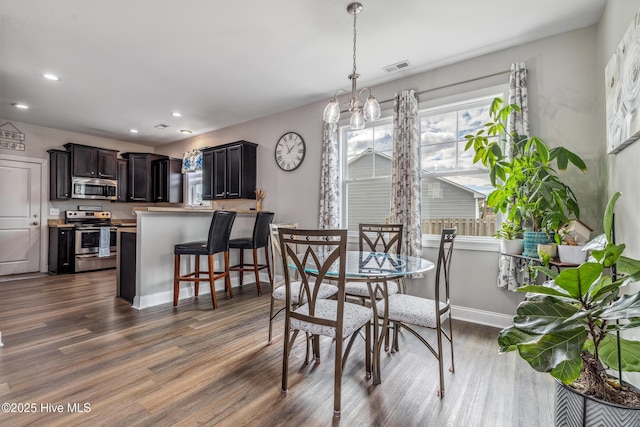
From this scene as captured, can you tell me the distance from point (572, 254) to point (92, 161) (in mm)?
7350

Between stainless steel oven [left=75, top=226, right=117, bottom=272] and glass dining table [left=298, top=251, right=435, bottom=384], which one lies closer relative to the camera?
glass dining table [left=298, top=251, right=435, bottom=384]

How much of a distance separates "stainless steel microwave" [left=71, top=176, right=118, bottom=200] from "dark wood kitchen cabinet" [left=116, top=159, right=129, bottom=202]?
119mm

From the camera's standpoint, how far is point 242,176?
5.02m

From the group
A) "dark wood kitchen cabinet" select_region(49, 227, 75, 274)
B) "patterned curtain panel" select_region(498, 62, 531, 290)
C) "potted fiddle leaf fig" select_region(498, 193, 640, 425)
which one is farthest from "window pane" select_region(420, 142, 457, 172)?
"dark wood kitchen cabinet" select_region(49, 227, 75, 274)

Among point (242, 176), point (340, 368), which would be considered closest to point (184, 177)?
point (242, 176)

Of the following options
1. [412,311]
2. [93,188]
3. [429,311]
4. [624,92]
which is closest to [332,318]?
[412,311]

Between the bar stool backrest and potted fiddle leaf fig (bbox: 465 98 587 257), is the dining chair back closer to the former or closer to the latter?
potted fiddle leaf fig (bbox: 465 98 587 257)

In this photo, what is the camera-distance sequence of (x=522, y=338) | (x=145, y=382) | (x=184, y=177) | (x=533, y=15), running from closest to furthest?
(x=522, y=338)
(x=145, y=382)
(x=533, y=15)
(x=184, y=177)

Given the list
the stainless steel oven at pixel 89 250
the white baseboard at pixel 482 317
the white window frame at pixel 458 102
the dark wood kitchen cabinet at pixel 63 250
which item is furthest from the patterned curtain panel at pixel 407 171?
the dark wood kitchen cabinet at pixel 63 250

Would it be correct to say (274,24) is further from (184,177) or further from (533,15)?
(184,177)

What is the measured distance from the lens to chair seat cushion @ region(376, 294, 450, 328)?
1.86m

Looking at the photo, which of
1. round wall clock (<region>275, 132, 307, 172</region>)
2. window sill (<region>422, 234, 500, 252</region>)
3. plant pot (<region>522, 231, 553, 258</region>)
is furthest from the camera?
round wall clock (<region>275, 132, 307, 172</region>)

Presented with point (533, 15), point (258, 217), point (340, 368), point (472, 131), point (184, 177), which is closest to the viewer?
point (340, 368)

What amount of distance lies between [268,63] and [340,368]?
3072mm
